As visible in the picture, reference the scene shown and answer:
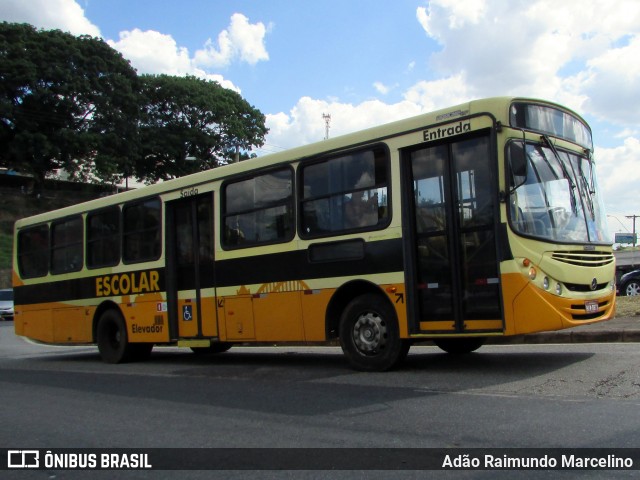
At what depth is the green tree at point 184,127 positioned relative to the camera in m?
58.0

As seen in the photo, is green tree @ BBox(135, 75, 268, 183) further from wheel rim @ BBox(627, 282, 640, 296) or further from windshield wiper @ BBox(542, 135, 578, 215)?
windshield wiper @ BBox(542, 135, 578, 215)

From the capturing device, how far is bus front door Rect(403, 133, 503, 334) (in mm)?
7188

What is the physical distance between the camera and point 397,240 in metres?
7.81

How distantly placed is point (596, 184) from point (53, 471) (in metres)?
7.11

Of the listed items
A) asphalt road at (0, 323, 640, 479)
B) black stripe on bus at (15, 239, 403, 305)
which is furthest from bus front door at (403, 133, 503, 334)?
asphalt road at (0, 323, 640, 479)

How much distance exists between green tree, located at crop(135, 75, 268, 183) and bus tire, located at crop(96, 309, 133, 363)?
46.5m

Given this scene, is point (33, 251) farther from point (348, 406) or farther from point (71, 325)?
point (348, 406)

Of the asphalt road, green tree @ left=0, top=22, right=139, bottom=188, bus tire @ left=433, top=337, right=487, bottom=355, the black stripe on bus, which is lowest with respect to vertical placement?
the asphalt road

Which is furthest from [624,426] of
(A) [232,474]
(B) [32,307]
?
(B) [32,307]

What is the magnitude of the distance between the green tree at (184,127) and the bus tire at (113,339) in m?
46.5

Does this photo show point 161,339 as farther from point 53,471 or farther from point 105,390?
point 53,471

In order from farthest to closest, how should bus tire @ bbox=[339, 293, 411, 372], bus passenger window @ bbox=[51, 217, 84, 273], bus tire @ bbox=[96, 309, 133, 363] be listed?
bus passenger window @ bbox=[51, 217, 84, 273] < bus tire @ bbox=[96, 309, 133, 363] < bus tire @ bbox=[339, 293, 411, 372]

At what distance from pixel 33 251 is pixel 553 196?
38.0 ft

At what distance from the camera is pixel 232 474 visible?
174 inches
